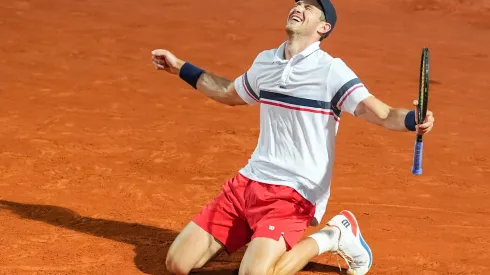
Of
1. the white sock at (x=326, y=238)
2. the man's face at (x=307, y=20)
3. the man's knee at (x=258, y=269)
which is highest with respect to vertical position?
the man's face at (x=307, y=20)

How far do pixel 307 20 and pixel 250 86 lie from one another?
1.93ft

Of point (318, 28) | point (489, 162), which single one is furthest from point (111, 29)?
point (318, 28)

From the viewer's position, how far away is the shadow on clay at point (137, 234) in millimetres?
6121

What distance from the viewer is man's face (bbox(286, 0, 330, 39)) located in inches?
227

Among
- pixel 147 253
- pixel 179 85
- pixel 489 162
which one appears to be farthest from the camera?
pixel 179 85

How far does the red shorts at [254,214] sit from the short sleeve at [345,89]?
0.66 metres

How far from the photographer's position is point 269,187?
587 centimetres

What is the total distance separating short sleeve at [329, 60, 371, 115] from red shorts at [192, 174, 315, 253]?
2.17 ft

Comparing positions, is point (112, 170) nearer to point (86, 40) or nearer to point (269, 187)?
point (269, 187)

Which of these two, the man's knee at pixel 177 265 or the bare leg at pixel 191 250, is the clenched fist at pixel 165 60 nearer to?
the bare leg at pixel 191 250

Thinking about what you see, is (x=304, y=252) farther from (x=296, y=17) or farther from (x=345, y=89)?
(x=296, y=17)

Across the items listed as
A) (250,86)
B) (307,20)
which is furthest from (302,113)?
(307,20)

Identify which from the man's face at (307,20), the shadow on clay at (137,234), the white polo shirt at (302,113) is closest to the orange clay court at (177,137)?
the shadow on clay at (137,234)

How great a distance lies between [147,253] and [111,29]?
23.2 ft
